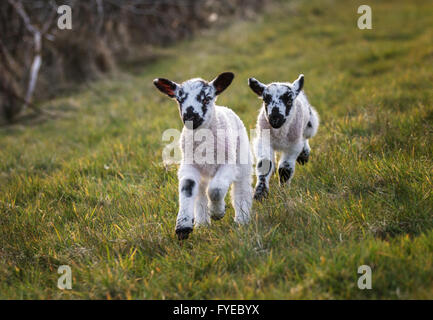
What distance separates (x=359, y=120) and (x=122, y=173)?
3.32 m

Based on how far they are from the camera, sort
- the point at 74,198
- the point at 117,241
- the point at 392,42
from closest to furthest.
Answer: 1. the point at 117,241
2. the point at 74,198
3. the point at 392,42

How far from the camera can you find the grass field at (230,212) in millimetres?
2803

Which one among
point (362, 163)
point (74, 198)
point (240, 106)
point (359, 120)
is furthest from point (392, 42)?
point (74, 198)

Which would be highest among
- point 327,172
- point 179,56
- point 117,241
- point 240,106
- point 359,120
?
point 179,56

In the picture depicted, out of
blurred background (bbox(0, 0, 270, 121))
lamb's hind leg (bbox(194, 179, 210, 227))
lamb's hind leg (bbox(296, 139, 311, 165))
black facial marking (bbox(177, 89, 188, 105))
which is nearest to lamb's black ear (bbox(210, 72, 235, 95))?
black facial marking (bbox(177, 89, 188, 105))

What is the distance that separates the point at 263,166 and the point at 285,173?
27 cm

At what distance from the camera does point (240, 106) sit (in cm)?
762

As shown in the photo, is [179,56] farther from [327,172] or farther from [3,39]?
[327,172]

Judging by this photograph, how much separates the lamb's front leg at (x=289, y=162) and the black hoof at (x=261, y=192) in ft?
0.94

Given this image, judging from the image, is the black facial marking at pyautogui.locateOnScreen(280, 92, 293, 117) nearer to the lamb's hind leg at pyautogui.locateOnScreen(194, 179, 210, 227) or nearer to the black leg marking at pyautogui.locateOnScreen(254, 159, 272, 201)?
the black leg marking at pyautogui.locateOnScreen(254, 159, 272, 201)

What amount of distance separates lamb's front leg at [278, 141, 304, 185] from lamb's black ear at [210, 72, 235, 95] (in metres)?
1.10

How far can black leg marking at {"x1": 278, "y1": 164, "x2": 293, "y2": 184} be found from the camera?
169 inches

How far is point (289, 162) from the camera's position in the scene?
14.2 feet

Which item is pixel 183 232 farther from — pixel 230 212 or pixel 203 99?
pixel 203 99
